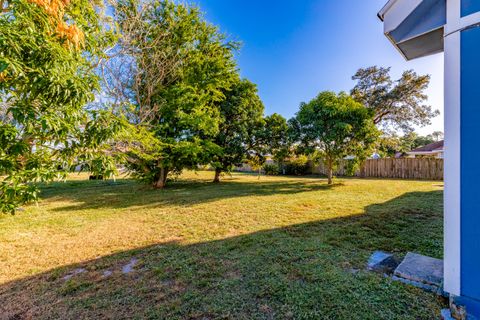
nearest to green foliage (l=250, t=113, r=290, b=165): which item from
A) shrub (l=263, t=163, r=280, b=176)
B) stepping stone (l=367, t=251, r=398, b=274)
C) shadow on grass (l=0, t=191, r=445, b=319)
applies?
shrub (l=263, t=163, r=280, b=176)

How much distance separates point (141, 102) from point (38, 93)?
5605 millimetres

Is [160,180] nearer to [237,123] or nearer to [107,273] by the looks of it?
[237,123]

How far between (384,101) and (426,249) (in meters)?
18.1

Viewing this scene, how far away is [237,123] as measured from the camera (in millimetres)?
12453

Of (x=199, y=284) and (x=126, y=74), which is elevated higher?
(x=126, y=74)

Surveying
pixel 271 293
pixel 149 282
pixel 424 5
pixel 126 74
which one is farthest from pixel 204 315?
pixel 126 74

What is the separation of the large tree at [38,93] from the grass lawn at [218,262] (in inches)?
50.0

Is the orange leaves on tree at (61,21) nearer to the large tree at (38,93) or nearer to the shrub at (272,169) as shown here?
the large tree at (38,93)

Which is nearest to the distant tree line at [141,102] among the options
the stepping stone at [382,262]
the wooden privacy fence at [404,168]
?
the stepping stone at [382,262]

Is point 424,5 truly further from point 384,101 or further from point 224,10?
point 384,101

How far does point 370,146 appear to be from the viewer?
993cm

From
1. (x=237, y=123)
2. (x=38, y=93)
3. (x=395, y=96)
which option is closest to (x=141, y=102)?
(x=38, y=93)

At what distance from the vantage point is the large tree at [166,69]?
5820 millimetres

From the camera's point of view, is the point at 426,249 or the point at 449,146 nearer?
the point at 449,146
